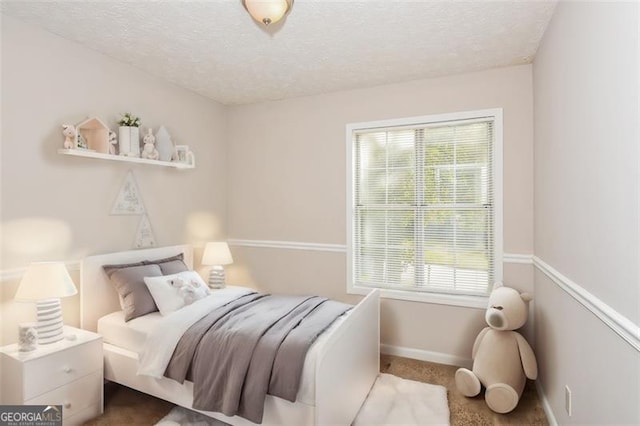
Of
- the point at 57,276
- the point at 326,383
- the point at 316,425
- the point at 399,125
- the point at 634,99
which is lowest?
the point at 316,425

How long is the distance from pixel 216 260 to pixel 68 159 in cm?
151

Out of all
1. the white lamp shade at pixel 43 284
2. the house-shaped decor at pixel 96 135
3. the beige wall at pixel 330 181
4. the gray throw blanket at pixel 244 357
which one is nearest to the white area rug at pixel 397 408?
the gray throw blanket at pixel 244 357

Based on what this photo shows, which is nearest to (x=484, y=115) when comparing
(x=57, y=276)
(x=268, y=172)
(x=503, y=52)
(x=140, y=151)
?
(x=503, y=52)

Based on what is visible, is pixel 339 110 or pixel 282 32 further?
pixel 339 110

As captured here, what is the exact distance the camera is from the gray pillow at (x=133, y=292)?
254cm

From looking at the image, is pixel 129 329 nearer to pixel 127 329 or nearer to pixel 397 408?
pixel 127 329

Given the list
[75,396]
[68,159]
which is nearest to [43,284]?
[75,396]

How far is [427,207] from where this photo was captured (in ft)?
10.6

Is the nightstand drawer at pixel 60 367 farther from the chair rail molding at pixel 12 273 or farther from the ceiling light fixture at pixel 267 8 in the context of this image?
the ceiling light fixture at pixel 267 8

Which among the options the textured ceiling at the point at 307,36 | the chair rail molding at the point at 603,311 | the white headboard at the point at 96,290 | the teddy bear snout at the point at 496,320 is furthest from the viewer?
the white headboard at the point at 96,290

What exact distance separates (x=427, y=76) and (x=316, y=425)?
2841 millimetres

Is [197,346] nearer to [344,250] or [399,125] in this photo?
[344,250]

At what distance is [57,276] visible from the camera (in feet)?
7.06

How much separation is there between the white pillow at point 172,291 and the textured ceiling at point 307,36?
69.2 inches
